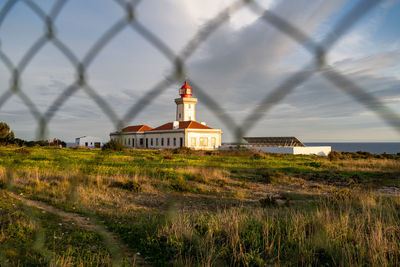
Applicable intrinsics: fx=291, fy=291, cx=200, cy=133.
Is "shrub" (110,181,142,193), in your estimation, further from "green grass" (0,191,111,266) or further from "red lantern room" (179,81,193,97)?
"red lantern room" (179,81,193,97)

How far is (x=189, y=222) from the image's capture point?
4352 millimetres

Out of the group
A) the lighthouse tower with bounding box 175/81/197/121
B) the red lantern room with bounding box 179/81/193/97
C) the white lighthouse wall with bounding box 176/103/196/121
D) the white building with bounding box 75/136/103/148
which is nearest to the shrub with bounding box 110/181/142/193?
the white building with bounding box 75/136/103/148

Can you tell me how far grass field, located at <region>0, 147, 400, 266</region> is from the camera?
2896 millimetres

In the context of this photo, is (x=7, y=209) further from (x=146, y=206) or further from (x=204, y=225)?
(x=204, y=225)

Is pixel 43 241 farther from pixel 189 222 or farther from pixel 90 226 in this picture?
pixel 189 222

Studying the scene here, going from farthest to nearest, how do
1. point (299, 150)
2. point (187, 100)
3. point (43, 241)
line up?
1. point (299, 150)
2. point (43, 241)
3. point (187, 100)

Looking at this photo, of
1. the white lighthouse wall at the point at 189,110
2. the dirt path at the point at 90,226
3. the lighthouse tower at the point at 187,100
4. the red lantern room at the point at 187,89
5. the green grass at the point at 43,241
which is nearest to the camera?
the red lantern room at the point at 187,89

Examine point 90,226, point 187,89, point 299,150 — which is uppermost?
point 187,89

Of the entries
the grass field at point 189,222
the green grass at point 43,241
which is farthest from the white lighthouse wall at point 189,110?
the green grass at point 43,241

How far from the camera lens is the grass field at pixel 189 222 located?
290 centimetres

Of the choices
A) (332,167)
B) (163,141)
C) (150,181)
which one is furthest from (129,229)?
(163,141)

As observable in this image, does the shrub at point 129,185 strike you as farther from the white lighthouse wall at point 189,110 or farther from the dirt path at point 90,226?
the white lighthouse wall at point 189,110

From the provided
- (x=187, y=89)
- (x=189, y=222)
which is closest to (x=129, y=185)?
(x=189, y=222)

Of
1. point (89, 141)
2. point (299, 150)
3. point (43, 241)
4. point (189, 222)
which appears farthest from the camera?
point (299, 150)
